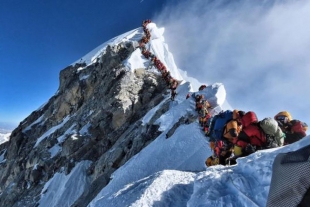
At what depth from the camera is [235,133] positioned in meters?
9.55

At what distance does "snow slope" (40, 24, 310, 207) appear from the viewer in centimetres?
639

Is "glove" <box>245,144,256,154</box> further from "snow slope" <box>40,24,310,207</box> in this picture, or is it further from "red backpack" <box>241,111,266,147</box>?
"snow slope" <box>40,24,310,207</box>

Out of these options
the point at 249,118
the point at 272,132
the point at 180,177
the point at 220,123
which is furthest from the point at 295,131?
the point at 180,177

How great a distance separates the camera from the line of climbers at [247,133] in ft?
29.2

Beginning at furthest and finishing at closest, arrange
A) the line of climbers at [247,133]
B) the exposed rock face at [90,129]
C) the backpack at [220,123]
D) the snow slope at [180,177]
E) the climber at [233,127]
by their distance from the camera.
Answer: the exposed rock face at [90,129]
the backpack at [220,123]
the climber at [233,127]
the line of climbers at [247,133]
the snow slope at [180,177]

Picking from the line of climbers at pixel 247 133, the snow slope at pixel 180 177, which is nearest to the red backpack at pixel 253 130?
the line of climbers at pixel 247 133

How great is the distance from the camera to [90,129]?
35.0 metres

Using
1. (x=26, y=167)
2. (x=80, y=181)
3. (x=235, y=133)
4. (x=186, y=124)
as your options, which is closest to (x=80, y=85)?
(x=26, y=167)

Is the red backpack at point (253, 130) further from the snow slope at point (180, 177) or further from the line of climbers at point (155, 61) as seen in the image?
the line of climbers at point (155, 61)

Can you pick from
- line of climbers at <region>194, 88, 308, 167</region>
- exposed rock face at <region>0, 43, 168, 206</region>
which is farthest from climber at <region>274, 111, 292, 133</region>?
exposed rock face at <region>0, 43, 168, 206</region>

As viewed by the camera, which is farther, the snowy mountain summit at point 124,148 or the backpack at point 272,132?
the backpack at point 272,132

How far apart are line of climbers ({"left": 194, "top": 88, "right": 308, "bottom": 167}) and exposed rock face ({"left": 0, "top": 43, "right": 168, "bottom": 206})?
1121 cm

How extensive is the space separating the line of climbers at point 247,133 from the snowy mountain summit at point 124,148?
4.68 ft

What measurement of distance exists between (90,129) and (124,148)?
40.2 ft
